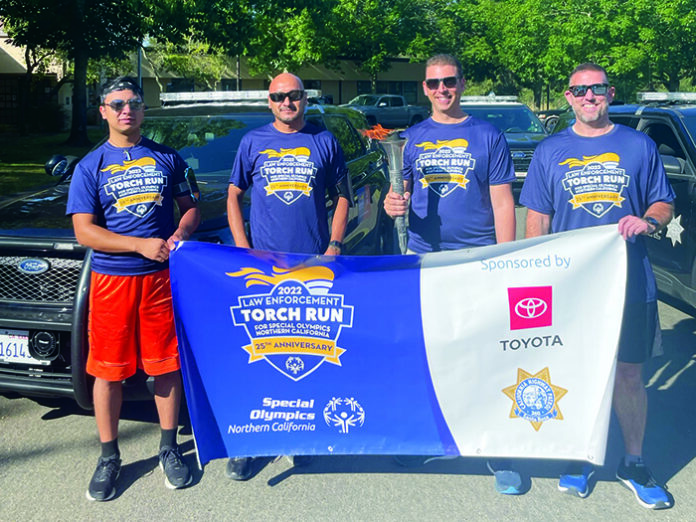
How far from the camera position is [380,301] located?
367 cm

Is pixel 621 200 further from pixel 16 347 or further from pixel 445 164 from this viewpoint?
pixel 16 347

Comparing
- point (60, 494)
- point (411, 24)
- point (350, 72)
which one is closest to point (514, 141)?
point (60, 494)

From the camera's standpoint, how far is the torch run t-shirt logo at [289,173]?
414cm

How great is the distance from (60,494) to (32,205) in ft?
6.29

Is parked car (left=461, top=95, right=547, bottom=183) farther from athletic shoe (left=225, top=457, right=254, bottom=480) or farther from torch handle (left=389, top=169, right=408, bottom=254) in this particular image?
athletic shoe (left=225, top=457, right=254, bottom=480)

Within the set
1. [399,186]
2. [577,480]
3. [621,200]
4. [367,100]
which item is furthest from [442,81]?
[367,100]

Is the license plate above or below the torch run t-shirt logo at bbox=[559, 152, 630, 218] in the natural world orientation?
below

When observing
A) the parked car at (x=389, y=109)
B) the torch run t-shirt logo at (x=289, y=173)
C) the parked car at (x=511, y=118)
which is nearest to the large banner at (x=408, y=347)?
the torch run t-shirt logo at (x=289, y=173)

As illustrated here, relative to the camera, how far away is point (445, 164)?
4.06 metres

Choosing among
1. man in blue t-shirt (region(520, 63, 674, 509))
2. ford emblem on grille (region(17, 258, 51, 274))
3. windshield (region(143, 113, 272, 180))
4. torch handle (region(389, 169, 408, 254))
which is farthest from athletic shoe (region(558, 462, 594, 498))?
windshield (region(143, 113, 272, 180))

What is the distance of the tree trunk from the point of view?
23.7m

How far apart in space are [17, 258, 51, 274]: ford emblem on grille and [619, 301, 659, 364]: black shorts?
9.86ft

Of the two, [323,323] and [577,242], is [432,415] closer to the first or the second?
[323,323]

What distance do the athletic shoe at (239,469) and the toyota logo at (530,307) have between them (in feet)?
5.23
